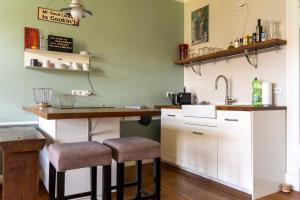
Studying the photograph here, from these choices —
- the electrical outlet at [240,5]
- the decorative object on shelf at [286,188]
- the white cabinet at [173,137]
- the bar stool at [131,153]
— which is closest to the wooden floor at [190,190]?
the decorative object on shelf at [286,188]

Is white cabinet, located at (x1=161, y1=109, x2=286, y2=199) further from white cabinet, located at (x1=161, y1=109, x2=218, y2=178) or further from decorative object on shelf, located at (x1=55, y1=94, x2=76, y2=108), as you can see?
decorative object on shelf, located at (x1=55, y1=94, x2=76, y2=108)

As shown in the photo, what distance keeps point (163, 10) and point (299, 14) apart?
6.71ft

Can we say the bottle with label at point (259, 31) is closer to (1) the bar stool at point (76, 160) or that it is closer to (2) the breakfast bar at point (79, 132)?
(2) the breakfast bar at point (79, 132)

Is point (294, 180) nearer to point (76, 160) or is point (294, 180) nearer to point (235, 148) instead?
point (235, 148)

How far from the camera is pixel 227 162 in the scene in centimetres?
266

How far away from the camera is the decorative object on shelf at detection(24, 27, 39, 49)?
2916mm

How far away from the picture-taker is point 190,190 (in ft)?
8.54

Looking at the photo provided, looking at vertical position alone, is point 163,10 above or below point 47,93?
above

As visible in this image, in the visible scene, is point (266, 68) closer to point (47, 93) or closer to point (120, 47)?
point (120, 47)

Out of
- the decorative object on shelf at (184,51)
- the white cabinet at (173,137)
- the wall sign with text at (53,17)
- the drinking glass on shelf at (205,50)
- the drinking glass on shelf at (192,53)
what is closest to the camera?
the wall sign with text at (53,17)

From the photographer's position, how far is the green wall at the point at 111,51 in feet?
9.40

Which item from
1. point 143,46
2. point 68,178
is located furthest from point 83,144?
point 143,46

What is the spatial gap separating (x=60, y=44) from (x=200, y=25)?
2.17 meters

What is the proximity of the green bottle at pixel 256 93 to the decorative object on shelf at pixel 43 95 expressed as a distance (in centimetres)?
248
